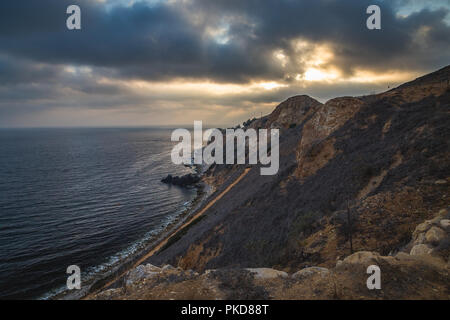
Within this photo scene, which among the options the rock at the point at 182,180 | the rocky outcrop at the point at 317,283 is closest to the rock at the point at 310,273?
the rocky outcrop at the point at 317,283

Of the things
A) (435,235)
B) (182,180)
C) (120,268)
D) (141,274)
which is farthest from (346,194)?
(182,180)

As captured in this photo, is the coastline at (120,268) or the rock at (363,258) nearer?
the rock at (363,258)

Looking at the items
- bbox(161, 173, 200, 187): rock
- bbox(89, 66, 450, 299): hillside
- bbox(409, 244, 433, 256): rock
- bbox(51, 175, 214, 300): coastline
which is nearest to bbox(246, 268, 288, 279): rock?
bbox(89, 66, 450, 299): hillside

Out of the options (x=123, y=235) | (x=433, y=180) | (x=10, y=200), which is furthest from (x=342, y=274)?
(x=10, y=200)

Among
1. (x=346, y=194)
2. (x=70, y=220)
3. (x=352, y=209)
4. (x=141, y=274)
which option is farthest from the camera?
(x=70, y=220)

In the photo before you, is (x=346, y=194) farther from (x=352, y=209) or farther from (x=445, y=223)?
(x=445, y=223)

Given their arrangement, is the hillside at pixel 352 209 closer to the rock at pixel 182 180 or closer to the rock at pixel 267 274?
the rock at pixel 267 274
